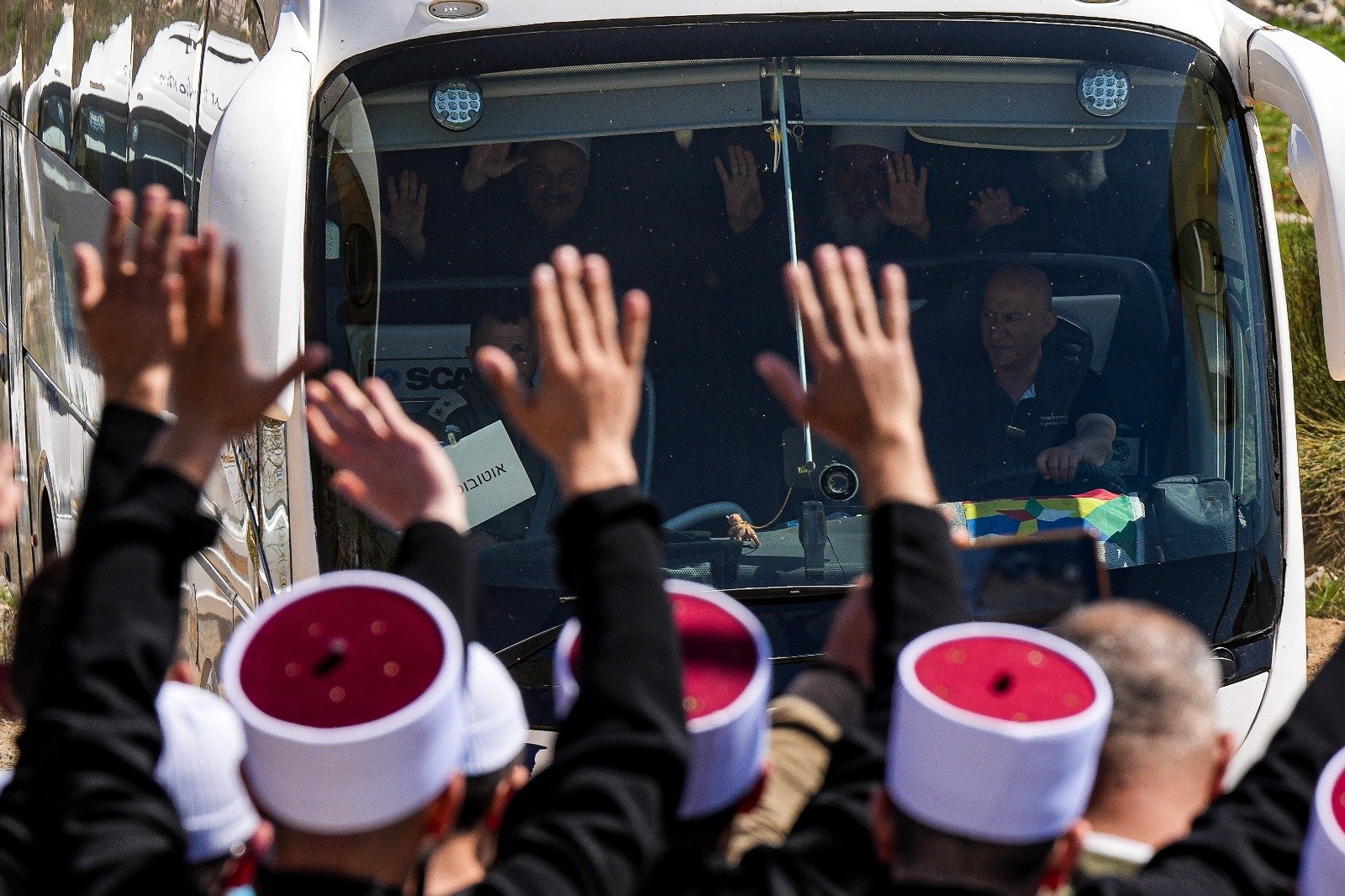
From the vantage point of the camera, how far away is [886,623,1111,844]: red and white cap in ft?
4.70

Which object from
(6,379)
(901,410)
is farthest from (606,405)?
(6,379)

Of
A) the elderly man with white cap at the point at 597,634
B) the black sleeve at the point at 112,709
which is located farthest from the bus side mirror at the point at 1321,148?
the black sleeve at the point at 112,709

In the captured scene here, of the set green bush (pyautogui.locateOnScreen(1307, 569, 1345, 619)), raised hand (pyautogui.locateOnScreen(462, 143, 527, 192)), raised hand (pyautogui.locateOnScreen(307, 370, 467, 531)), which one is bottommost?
green bush (pyautogui.locateOnScreen(1307, 569, 1345, 619))

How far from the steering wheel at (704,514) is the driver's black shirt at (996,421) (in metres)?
Result: 0.45

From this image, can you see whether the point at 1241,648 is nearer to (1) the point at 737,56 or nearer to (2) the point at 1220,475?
(2) the point at 1220,475

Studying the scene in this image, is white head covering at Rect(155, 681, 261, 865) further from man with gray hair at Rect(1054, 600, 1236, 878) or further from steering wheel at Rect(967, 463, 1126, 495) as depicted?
steering wheel at Rect(967, 463, 1126, 495)

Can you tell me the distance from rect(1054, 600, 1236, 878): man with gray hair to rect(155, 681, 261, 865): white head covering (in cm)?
Answer: 86

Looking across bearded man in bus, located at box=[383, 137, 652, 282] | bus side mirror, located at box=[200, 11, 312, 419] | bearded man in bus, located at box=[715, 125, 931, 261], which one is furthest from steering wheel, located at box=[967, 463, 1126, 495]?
bus side mirror, located at box=[200, 11, 312, 419]

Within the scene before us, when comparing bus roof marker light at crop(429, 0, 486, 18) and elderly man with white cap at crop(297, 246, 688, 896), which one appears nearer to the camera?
elderly man with white cap at crop(297, 246, 688, 896)

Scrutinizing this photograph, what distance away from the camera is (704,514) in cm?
358

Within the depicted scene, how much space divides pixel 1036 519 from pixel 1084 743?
7.11 ft

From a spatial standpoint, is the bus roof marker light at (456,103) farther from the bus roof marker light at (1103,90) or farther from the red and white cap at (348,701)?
the red and white cap at (348,701)

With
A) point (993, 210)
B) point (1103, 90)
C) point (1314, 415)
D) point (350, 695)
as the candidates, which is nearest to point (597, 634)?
point (350, 695)

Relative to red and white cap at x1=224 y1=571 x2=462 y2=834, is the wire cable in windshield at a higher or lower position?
higher
